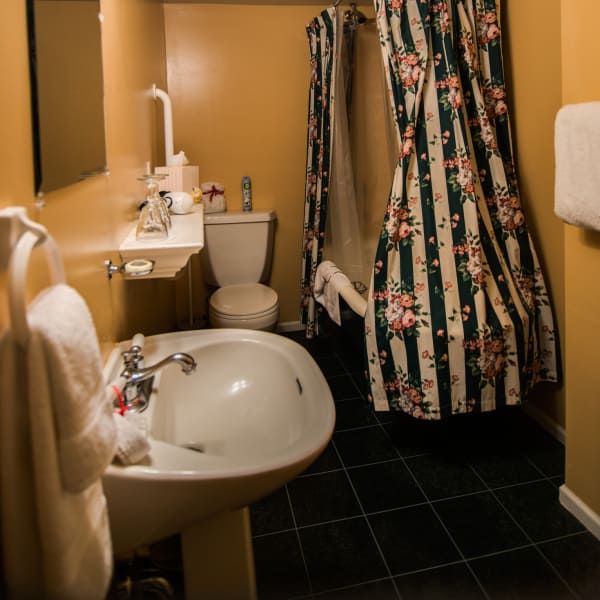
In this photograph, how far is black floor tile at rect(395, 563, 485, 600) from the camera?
1.53 meters

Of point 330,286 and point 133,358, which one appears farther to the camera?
point 330,286

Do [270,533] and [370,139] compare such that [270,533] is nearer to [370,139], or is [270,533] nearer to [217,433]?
[217,433]

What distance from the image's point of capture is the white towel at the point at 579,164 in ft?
4.89

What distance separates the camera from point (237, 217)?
335 centimetres

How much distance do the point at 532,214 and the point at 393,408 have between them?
3.33 ft

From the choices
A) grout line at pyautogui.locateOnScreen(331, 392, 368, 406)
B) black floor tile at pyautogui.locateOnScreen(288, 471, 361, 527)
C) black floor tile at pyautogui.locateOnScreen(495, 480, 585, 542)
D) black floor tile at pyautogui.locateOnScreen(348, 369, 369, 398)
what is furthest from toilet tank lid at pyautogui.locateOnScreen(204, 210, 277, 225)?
black floor tile at pyautogui.locateOnScreen(495, 480, 585, 542)

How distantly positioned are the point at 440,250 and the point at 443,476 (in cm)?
88

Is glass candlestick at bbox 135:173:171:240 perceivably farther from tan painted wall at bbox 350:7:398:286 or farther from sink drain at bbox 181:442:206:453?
tan painted wall at bbox 350:7:398:286

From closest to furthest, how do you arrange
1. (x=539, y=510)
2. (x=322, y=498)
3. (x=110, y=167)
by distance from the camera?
(x=110, y=167) < (x=539, y=510) < (x=322, y=498)

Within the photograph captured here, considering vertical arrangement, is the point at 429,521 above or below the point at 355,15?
below

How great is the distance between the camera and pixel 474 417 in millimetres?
2443

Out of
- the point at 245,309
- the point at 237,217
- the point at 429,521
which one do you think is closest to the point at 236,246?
the point at 237,217

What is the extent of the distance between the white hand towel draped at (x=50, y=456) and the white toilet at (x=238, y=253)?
2.45 meters

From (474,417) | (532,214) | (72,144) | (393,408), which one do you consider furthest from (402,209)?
(72,144)
